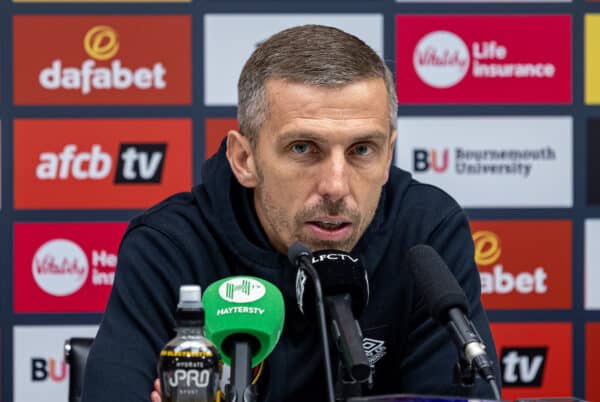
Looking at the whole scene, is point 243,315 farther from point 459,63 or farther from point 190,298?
point 459,63

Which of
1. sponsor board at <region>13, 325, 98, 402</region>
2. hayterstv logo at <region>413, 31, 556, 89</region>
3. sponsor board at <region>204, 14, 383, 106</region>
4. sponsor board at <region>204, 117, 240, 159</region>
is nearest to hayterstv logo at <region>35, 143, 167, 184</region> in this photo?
sponsor board at <region>204, 117, 240, 159</region>

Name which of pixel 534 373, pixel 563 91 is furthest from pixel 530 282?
pixel 563 91

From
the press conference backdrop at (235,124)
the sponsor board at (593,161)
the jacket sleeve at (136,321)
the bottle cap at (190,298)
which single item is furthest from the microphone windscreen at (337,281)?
the sponsor board at (593,161)

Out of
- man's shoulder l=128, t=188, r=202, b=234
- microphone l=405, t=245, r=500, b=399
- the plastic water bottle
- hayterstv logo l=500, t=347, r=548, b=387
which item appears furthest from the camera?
hayterstv logo l=500, t=347, r=548, b=387

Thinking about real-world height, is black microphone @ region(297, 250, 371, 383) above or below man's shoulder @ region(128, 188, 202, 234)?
below

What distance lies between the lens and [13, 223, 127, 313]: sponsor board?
9.40 feet

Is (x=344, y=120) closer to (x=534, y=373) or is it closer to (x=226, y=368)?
(x=226, y=368)

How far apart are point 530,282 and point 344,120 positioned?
171 cm

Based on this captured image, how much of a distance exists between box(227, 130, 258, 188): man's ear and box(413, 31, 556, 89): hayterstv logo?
1.42m

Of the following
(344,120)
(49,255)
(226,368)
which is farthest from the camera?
(49,255)

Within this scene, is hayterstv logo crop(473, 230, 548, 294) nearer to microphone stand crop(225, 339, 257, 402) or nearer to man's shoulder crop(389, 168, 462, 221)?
man's shoulder crop(389, 168, 462, 221)

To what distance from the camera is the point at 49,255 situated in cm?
287

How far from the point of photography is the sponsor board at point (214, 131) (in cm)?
291

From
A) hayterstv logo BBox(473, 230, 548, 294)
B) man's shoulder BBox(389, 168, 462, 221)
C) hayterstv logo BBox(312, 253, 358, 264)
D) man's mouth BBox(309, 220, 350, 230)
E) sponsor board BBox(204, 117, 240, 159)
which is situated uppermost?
sponsor board BBox(204, 117, 240, 159)
